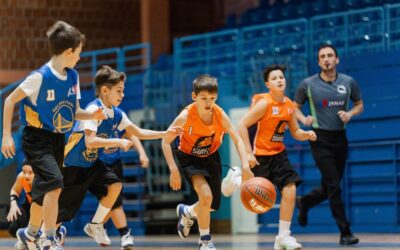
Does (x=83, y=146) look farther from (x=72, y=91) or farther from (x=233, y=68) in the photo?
(x=233, y=68)

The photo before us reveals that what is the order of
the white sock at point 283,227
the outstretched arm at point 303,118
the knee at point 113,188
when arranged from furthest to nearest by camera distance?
the outstretched arm at point 303,118 → the knee at point 113,188 → the white sock at point 283,227

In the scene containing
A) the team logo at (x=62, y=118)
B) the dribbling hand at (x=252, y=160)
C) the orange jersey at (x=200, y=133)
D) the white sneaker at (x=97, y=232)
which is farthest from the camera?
the white sneaker at (x=97, y=232)

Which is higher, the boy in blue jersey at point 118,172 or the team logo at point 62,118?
the team logo at point 62,118

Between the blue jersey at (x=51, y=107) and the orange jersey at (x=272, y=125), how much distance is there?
7.23ft

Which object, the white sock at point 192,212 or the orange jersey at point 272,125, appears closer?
the white sock at point 192,212

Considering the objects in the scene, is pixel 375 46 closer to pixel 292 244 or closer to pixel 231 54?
pixel 231 54

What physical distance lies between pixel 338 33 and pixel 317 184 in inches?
108

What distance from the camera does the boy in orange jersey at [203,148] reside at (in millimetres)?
7594

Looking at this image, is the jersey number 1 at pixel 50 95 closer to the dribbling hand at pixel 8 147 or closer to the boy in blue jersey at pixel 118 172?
the dribbling hand at pixel 8 147

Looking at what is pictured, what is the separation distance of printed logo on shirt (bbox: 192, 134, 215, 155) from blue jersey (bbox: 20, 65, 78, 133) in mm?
1246

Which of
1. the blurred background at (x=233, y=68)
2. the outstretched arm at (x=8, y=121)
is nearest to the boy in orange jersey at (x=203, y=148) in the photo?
the outstretched arm at (x=8, y=121)

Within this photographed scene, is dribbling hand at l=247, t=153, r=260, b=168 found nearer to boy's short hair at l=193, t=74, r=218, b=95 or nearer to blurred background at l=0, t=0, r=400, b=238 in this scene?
boy's short hair at l=193, t=74, r=218, b=95

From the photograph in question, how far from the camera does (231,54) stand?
1502 cm

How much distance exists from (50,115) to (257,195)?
197cm
